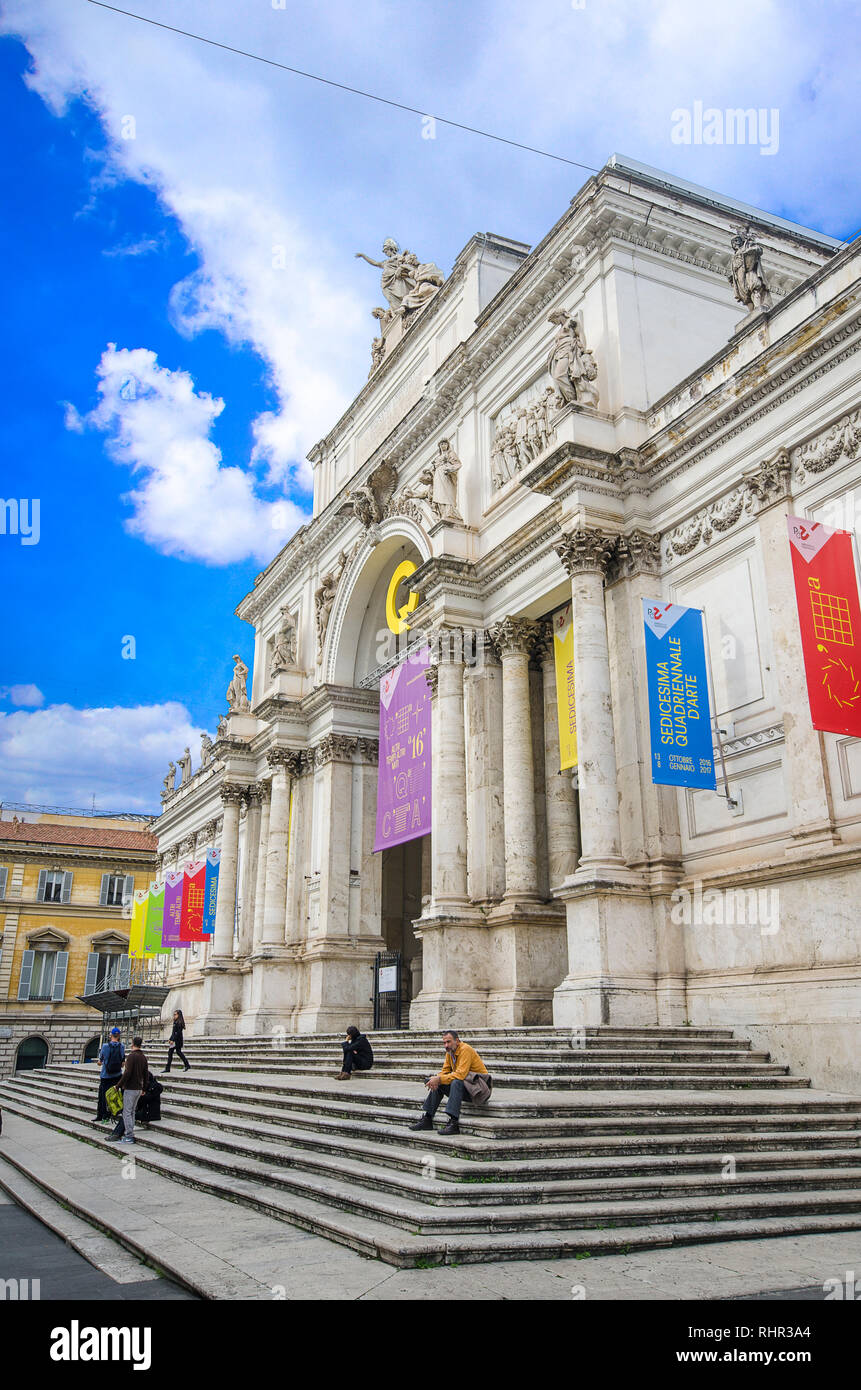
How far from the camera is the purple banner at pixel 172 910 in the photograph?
33594mm

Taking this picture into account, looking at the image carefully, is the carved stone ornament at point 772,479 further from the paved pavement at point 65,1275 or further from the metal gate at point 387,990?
the metal gate at point 387,990

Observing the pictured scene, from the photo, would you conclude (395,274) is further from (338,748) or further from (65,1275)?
(65,1275)

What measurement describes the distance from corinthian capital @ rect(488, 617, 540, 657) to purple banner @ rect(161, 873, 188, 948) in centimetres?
1787

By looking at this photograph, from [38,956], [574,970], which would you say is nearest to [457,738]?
[574,970]

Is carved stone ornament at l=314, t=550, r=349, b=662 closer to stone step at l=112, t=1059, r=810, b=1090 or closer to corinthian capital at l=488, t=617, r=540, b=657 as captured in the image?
corinthian capital at l=488, t=617, r=540, b=657

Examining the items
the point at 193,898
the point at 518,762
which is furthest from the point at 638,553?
the point at 193,898

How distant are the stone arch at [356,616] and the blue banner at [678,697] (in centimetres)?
1367

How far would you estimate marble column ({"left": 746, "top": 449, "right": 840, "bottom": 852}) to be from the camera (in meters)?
13.4

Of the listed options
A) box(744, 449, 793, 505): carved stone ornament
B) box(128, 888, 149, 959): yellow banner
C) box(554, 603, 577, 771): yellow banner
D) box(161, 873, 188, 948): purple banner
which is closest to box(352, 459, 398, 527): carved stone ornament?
box(554, 603, 577, 771): yellow banner

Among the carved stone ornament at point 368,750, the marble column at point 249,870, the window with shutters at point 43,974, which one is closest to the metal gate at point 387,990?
the carved stone ornament at point 368,750

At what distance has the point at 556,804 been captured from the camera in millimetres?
20016
